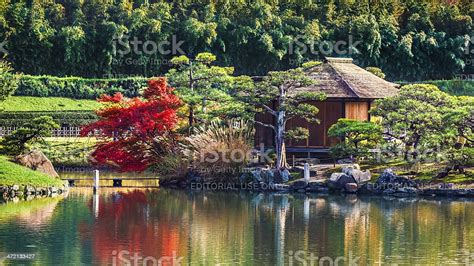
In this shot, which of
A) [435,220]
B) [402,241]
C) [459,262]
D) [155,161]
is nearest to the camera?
[459,262]

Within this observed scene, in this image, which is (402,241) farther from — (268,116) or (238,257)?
(268,116)

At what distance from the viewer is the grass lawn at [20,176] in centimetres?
2939

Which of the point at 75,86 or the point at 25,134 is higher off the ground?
the point at 75,86

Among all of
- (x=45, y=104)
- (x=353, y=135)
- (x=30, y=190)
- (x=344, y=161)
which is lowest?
(x=30, y=190)

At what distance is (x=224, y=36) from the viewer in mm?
51688

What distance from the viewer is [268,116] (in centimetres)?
3641

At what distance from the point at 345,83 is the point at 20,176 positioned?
1127cm

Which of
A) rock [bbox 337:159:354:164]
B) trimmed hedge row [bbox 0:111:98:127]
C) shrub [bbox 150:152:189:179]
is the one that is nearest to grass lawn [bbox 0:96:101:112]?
trimmed hedge row [bbox 0:111:98:127]

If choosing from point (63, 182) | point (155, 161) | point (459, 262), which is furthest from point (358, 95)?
point (459, 262)

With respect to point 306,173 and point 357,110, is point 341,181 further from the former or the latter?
point 357,110

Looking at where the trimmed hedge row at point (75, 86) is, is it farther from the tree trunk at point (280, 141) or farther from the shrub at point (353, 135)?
the shrub at point (353, 135)

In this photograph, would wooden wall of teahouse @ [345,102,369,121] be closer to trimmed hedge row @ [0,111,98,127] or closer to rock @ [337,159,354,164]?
rock @ [337,159,354,164]

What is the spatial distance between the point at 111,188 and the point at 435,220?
11115mm

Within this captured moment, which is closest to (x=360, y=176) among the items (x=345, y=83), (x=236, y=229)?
(x=345, y=83)
